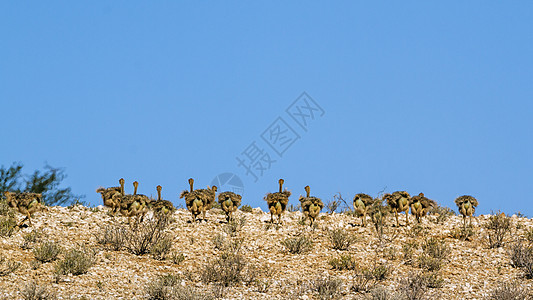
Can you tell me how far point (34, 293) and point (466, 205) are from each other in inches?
547

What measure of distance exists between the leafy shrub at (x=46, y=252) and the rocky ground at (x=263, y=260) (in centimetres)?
13

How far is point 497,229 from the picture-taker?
22.3 metres

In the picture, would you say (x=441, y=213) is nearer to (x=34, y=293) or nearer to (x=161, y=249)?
(x=161, y=249)

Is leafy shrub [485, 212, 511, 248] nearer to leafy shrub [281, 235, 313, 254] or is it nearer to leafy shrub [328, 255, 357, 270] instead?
leafy shrub [328, 255, 357, 270]

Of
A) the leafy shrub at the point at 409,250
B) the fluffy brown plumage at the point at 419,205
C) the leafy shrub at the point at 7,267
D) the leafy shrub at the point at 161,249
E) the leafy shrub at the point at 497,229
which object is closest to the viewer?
the leafy shrub at the point at 7,267

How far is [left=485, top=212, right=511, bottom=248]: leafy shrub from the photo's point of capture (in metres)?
20.8

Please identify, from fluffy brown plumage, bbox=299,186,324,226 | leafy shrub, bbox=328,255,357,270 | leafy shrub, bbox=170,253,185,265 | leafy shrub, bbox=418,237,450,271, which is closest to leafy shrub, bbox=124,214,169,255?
leafy shrub, bbox=170,253,185,265

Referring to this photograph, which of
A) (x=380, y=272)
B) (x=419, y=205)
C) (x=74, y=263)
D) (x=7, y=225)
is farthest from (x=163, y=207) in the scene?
(x=419, y=205)

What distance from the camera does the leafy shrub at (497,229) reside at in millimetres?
20781

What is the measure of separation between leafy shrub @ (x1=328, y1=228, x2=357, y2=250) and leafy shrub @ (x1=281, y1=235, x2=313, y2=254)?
0.69 meters

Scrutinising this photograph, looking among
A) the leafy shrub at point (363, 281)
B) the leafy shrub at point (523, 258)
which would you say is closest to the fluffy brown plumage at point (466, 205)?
the leafy shrub at point (523, 258)

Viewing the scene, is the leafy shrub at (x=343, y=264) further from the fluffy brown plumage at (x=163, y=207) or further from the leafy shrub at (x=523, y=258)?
the fluffy brown plumage at (x=163, y=207)

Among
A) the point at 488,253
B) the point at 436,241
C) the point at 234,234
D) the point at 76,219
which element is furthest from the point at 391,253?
the point at 76,219

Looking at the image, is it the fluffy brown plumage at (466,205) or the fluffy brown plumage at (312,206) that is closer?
the fluffy brown plumage at (312,206)
